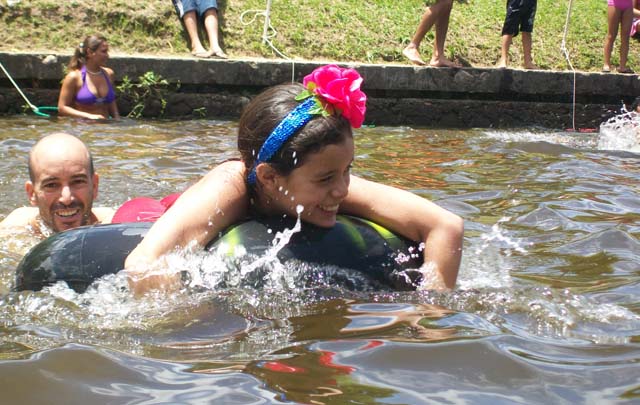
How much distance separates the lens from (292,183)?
344cm

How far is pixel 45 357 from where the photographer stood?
2670 millimetres

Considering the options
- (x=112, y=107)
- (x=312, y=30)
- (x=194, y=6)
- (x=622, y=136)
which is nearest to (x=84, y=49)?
(x=112, y=107)

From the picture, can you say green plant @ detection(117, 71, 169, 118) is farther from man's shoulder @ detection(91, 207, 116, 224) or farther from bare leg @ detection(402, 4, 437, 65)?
man's shoulder @ detection(91, 207, 116, 224)

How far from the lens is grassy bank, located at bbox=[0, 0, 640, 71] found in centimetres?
1088

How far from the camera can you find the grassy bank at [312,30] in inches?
428

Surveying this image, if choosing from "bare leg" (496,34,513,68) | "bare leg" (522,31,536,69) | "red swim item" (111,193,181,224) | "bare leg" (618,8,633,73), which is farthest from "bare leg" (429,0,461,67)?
"red swim item" (111,193,181,224)

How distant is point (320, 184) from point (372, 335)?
70 centimetres

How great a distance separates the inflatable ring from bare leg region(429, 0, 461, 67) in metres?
7.60

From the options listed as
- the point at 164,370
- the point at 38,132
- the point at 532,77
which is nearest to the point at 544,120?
the point at 532,77

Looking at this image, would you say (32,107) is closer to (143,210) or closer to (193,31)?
(193,31)

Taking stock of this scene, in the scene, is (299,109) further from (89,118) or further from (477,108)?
(477,108)

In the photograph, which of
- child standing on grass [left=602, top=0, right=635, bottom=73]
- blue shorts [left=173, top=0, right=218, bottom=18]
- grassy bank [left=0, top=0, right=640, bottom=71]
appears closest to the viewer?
grassy bank [left=0, top=0, right=640, bottom=71]

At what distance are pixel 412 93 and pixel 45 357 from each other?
862 centimetres

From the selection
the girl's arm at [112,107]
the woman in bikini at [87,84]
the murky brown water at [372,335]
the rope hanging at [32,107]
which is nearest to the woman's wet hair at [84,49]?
the woman in bikini at [87,84]
